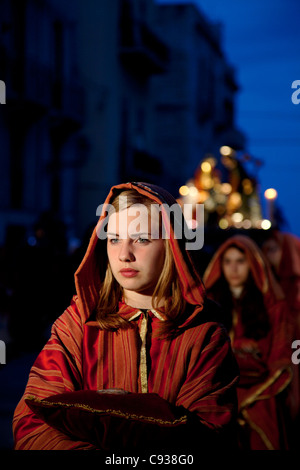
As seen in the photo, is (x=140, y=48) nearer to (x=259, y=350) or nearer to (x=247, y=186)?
(x=247, y=186)

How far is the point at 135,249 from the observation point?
2.33 metres

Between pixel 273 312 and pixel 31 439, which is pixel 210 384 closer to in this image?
pixel 31 439

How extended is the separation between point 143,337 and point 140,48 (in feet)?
67.4

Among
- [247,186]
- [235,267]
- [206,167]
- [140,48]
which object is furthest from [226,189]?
[235,267]

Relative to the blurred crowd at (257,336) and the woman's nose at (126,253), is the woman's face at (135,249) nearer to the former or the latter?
the woman's nose at (126,253)

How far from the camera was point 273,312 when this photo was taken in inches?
183

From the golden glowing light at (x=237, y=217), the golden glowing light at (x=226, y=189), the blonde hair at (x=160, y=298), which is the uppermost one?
the golden glowing light at (x=226, y=189)

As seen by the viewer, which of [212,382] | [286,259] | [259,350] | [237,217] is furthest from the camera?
[237,217]

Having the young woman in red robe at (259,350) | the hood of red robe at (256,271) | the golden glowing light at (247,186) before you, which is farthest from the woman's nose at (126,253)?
the golden glowing light at (247,186)

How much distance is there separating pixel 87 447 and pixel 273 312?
2.78m

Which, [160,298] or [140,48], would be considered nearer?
[160,298]

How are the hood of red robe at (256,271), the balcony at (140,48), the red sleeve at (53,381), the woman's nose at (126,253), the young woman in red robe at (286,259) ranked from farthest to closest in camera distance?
the balcony at (140,48) < the young woman in red robe at (286,259) < the hood of red robe at (256,271) < the woman's nose at (126,253) < the red sleeve at (53,381)

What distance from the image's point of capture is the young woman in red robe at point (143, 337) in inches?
87.0
